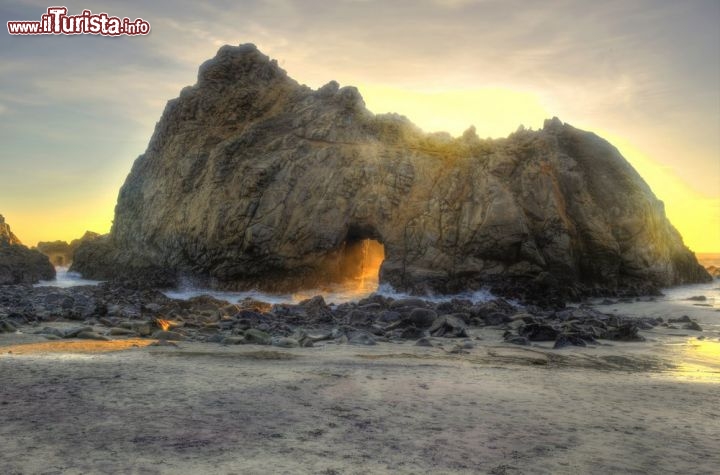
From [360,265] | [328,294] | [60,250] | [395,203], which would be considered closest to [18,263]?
[328,294]

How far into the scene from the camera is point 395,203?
2492cm

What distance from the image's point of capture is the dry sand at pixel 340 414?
397 cm

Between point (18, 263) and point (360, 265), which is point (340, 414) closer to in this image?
point (360, 265)

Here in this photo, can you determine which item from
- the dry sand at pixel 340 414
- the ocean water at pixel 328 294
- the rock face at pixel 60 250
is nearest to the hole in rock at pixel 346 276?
the ocean water at pixel 328 294

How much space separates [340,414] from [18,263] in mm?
26270

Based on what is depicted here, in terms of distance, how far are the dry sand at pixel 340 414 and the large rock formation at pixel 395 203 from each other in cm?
1513

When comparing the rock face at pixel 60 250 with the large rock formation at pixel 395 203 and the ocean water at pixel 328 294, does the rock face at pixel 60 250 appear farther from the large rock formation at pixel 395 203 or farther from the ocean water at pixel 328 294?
the ocean water at pixel 328 294

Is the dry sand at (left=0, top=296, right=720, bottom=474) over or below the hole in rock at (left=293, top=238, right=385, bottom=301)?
below

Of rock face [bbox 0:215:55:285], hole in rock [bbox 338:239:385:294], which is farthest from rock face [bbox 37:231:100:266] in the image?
hole in rock [bbox 338:239:385:294]

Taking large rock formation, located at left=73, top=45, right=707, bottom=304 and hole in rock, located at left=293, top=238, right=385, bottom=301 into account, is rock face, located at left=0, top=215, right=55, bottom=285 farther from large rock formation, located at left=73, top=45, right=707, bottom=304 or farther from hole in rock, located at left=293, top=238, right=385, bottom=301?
hole in rock, located at left=293, top=238, right=385, bottom=301

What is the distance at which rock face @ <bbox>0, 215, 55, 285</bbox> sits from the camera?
25.5 m

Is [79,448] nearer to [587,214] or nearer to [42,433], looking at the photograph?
[42,433]

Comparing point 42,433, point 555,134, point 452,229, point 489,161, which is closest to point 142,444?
point 42,433

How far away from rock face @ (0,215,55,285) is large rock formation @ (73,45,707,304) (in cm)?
477
